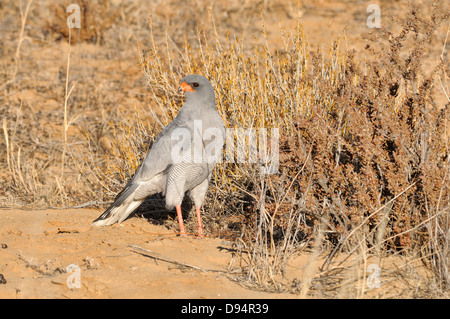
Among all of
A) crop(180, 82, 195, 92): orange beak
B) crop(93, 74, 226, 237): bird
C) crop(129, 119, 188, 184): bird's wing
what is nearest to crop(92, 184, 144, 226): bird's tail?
crop(93, 74, 226, 237): bird

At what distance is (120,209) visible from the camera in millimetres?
5227

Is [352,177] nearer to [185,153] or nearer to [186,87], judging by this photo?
[185,153]

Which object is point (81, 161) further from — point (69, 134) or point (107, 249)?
point (107, 249)

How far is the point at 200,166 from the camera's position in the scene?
194 inches

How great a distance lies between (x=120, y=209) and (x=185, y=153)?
0.82 m

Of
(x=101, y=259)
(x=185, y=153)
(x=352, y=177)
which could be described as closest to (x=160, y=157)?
(x=185, y=153)

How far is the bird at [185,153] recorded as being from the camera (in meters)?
4.90

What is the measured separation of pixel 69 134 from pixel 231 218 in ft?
11.3

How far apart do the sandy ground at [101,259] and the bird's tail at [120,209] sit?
83 millimetres

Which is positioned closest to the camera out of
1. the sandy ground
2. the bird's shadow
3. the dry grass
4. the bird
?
the sandy ground

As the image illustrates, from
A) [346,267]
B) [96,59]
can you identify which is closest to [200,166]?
[346,267]

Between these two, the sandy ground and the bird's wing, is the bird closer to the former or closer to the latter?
the bird's wing

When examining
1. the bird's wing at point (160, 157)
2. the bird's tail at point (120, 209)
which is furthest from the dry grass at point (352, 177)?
the bird's tail at point (120, 209)

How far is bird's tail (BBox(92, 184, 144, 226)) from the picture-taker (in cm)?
513
